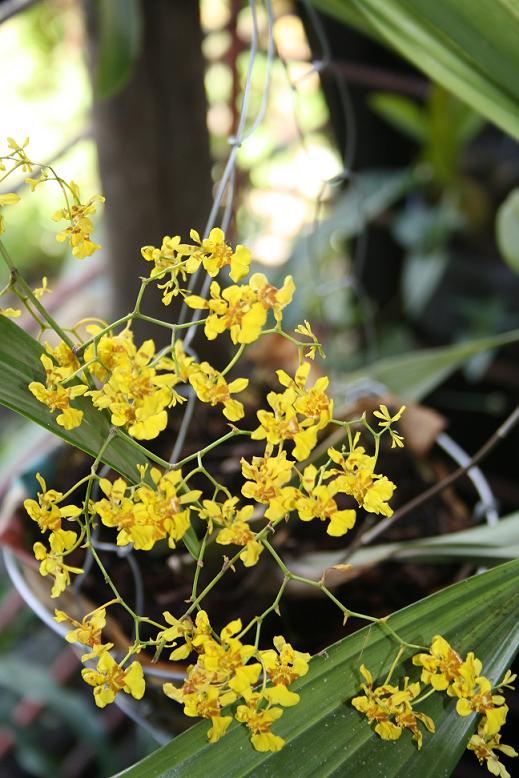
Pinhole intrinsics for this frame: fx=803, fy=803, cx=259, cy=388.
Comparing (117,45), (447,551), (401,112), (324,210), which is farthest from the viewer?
(324,210)

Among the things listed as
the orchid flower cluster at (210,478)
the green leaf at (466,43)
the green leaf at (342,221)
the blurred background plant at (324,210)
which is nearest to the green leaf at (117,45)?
the blurred background plant at (324,210)

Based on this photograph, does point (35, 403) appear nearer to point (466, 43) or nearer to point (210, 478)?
point (210, 478)

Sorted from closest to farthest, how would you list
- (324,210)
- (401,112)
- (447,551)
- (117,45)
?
(447,551) < (117,45) < (401,112) < (324,210)

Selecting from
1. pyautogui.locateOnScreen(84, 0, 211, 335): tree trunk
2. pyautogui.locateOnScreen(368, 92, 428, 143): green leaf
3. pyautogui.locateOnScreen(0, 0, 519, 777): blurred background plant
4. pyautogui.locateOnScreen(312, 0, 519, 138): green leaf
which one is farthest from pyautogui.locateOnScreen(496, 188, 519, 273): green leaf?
pyautogui.locateOnScreen(368, 92, 428, 143): green leaf

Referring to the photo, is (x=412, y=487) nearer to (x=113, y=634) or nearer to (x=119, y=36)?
(x=113, y=634)

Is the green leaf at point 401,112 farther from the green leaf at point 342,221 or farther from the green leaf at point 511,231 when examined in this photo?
the green leaf at point 511,231

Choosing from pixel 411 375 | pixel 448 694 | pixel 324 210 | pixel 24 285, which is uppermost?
pixel 324 210

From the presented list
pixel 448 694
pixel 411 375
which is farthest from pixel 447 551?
pixel 411 375
